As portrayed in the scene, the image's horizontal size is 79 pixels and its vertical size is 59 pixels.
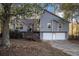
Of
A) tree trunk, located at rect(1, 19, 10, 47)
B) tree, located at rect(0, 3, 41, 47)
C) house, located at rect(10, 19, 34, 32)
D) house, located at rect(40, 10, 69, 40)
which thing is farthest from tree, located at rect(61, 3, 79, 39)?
tree trunk, located at rect(1, 19, 10, 47)

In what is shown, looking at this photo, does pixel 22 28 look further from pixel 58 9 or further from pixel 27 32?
pixel 58 9

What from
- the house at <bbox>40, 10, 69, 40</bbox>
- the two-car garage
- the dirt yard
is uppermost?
the house at <bbox>40, 10, 69, 40</bbox>

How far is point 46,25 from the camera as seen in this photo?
303cm

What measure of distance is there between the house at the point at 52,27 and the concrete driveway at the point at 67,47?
8 cm

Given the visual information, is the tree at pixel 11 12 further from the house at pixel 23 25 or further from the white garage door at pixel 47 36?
the white garage door at pixel 47 36

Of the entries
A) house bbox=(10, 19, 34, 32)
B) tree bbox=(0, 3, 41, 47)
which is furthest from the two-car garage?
tree bbox=(0, 3, 41, 47)

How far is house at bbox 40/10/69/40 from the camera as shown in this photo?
3006 millimetres

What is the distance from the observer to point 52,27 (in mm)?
3061

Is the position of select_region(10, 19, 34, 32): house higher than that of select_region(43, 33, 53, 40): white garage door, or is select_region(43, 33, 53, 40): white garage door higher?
select_region(10, 19, 34, 32): house

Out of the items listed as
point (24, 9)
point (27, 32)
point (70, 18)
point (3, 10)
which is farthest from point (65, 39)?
point (3, 10)

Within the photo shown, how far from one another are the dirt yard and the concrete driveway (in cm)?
6

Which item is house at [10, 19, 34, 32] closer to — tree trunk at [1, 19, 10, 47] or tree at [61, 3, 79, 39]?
tree trunk at [1, 19, 10, 47]

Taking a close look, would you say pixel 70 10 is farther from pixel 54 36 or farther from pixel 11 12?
pixel 11 12

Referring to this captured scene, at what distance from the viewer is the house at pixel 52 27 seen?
9.86 feet
